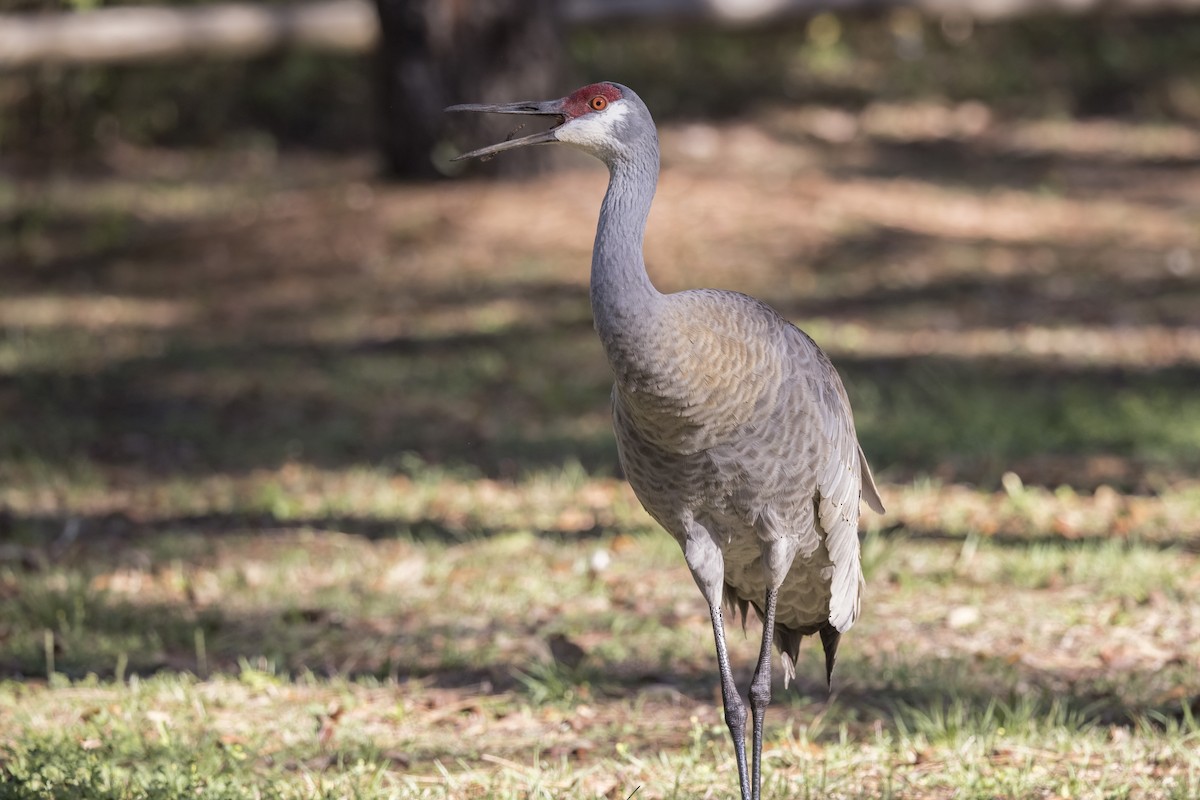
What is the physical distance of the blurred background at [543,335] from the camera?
534cm

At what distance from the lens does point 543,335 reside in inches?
352

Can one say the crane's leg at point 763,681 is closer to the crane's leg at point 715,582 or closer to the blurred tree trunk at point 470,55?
the crane's leg at point 715,582

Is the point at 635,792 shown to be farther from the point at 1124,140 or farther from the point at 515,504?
the point at 1124,140

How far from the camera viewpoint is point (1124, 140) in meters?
13.5

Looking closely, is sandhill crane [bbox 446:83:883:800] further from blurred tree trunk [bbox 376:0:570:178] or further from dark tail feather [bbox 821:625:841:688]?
blurred tree trunk [bbox 376:0:570:178]

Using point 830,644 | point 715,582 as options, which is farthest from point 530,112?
point 830,644

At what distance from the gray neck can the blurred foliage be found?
36.0 ft

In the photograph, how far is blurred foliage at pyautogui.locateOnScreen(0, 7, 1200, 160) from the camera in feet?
48.0

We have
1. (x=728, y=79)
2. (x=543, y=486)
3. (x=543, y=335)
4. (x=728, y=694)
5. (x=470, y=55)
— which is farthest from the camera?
(x=728, y=79)

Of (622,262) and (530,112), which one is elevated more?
(530,112)

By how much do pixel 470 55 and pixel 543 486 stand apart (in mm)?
4154

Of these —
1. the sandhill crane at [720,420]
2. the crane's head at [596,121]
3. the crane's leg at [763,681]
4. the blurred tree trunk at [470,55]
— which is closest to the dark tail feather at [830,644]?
the sandhill crane at [720,420]

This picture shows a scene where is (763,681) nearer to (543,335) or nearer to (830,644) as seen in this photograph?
(830,644)

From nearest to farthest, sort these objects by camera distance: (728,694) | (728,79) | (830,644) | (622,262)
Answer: (622,262) < (728,694) < (830,644) < (728,79)
